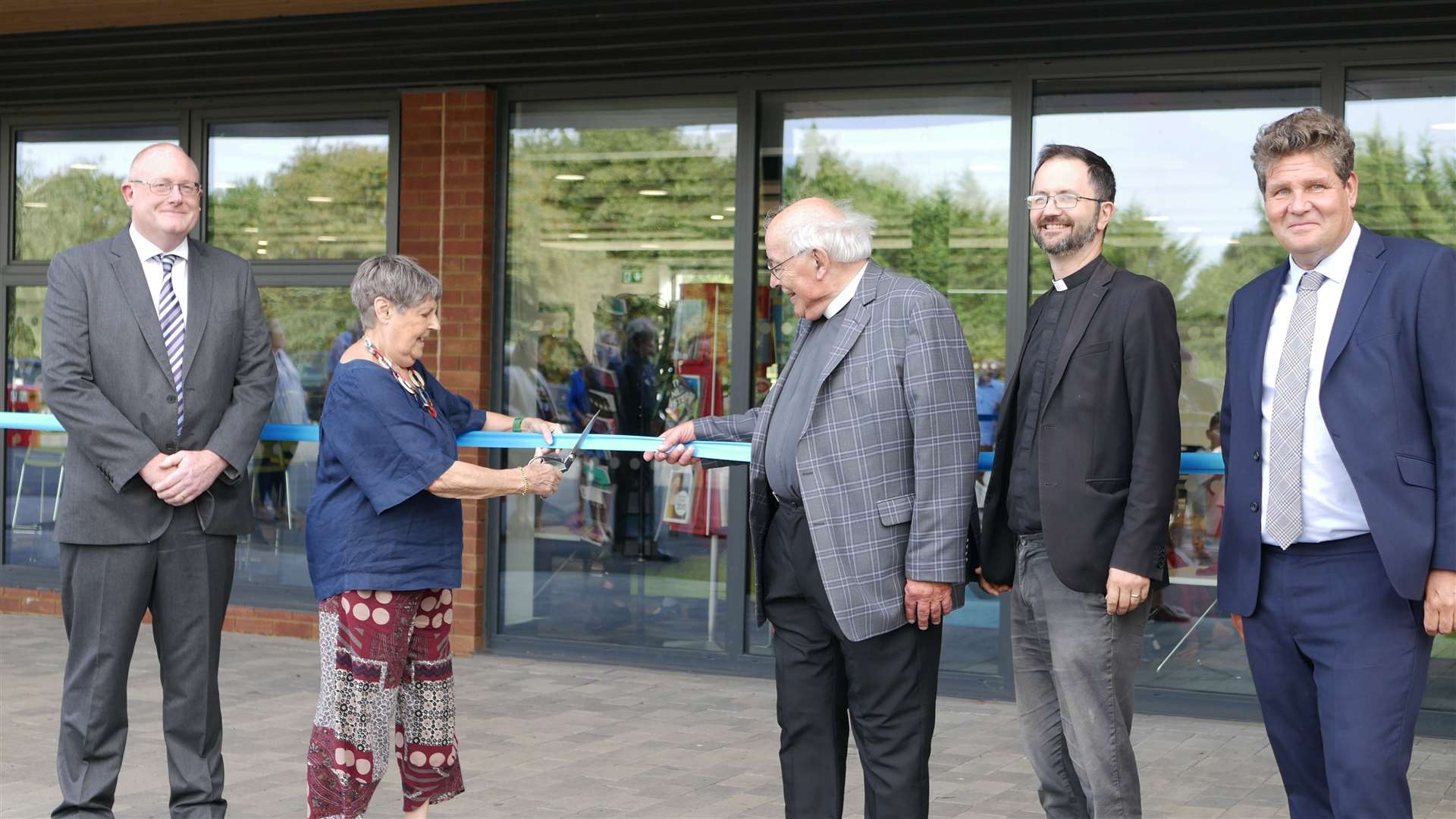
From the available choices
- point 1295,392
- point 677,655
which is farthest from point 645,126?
point 1295,392

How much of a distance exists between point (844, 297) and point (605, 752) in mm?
2670

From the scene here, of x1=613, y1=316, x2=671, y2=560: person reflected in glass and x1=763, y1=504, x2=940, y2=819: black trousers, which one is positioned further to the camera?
x1=613, y1=316, x2=671, y2=560: person reflected in glass

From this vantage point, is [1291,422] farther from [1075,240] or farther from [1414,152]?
[1414,152]

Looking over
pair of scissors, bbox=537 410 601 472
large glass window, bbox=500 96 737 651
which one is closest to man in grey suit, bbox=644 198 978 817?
pair of scissors, bbox=537 410 601 472

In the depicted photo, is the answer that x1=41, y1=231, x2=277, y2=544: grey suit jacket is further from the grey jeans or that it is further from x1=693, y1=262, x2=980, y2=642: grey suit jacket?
the grey jeans

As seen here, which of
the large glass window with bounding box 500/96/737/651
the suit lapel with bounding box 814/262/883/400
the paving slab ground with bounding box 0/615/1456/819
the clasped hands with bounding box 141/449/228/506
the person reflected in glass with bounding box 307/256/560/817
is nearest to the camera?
the suit lapel with bounding box 814/262/883/400

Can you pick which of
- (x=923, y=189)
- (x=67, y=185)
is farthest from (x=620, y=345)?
(x=67, y=185)

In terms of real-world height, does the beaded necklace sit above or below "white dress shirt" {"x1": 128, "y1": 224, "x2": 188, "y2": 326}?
below

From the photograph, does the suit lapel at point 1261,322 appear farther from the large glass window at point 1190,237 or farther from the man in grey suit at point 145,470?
the large glass window at point 1190,237

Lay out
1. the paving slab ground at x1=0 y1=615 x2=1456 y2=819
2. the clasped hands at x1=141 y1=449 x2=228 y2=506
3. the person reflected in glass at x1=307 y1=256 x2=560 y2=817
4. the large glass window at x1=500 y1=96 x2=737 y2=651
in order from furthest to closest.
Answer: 1. the large glass window at x1=500 y1=96 x2=737 y2=651
2. the paving slab ground at x1=0 y1=615 x2=1456 y2=819
3. the clasped hands at x1=141 y1=449 x2=228 y2=506
4. the person reflected in glass at x1=307 y1=256 x2=560 y2=817

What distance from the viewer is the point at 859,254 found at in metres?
3.84

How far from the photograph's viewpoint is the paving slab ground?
5.06 meters

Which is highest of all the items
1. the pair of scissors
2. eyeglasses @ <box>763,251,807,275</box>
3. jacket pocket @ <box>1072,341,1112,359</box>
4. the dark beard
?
the dark beard

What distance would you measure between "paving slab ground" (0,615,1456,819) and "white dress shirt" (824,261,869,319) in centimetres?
196
